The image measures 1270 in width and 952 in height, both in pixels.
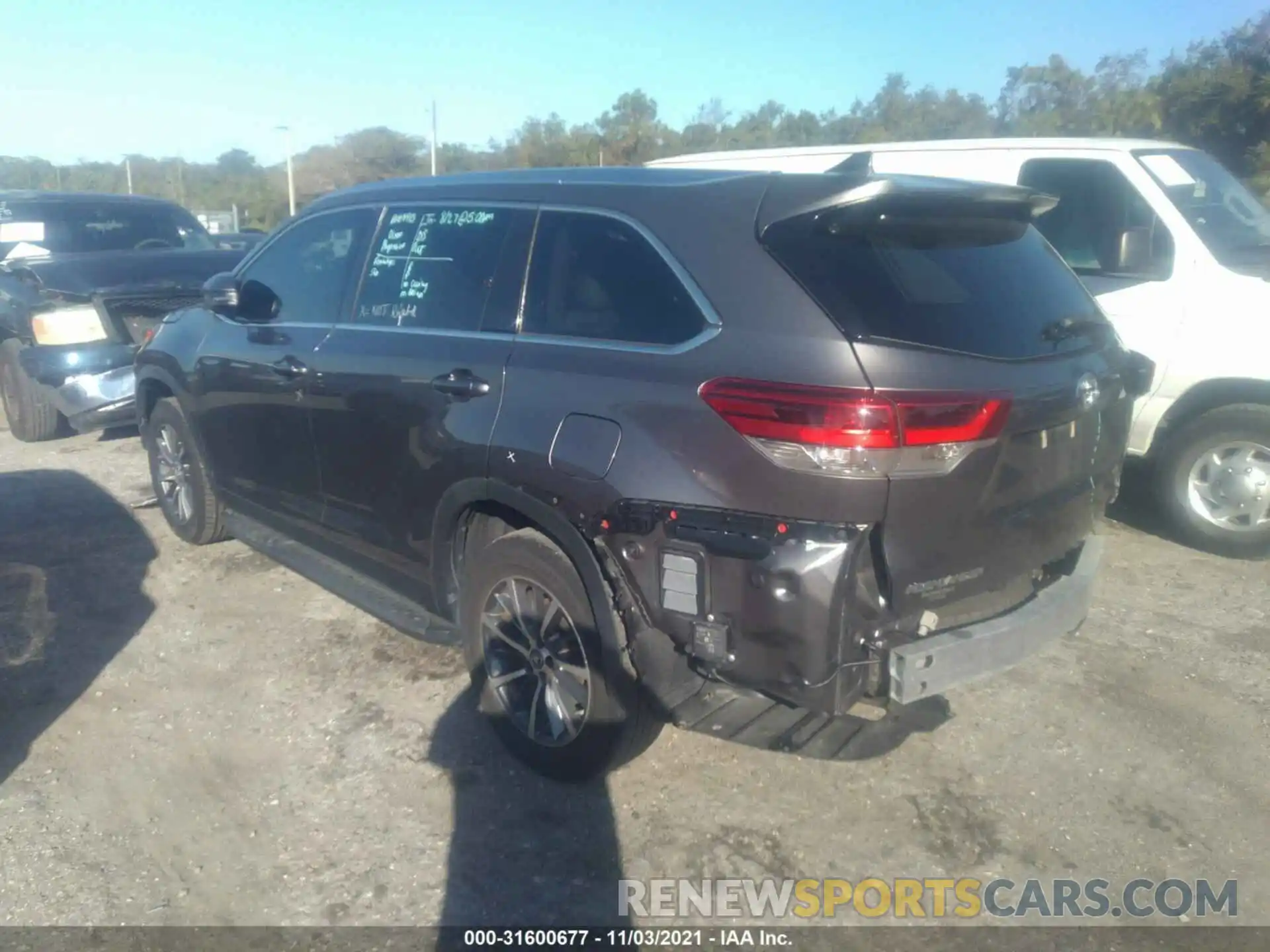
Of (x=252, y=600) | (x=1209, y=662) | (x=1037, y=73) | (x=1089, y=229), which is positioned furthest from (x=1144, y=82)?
(x=252, y=600)

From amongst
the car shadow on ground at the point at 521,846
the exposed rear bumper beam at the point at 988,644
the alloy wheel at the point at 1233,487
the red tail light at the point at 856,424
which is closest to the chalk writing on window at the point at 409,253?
the red tail light at the point at 856,424

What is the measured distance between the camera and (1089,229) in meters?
6.17

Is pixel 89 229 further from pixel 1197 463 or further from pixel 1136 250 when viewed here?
pixel 1197 463

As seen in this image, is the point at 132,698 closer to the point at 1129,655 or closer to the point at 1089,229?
the point at 1129,655

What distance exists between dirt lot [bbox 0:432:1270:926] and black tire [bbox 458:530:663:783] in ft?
0.52

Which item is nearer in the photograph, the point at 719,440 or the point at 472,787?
the point at 719,440

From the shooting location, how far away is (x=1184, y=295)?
564cm

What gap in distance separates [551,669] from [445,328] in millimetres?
1268

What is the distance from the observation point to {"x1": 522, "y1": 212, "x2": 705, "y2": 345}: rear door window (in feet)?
10.4

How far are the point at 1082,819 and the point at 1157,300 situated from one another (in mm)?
3308

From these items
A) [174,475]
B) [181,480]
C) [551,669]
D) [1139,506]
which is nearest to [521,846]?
[551,669]

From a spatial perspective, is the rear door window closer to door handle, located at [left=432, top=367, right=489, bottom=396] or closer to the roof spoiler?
door handle, located at [left=432, top=367, right=489, bottom=396]

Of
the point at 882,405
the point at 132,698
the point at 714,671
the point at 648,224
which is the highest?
the point at 648,224

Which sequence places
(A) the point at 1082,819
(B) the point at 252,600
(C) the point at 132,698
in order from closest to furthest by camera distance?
1. (A) the point at 1082,819
2. (C) the point at 132,698
3. (B) the point at 252,600
